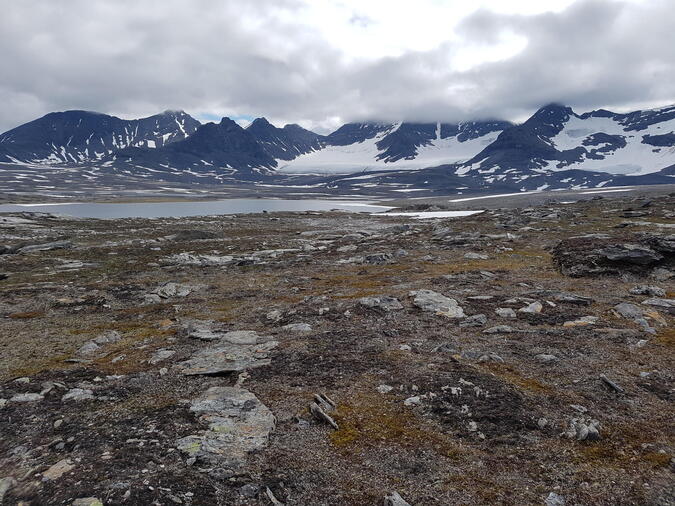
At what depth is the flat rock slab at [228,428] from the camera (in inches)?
346

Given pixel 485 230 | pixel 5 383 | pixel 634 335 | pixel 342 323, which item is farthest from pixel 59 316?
pixel 485 230

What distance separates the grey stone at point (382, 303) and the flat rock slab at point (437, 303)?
3.28 feet

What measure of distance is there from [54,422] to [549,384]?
43.7 ft

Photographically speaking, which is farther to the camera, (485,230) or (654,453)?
(485,230)

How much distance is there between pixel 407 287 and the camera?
24109 millimetres

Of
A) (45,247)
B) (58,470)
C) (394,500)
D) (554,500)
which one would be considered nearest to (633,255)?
(554,500)

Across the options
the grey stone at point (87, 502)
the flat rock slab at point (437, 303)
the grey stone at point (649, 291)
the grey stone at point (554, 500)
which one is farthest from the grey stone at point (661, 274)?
the grey stone at point (87, 502)

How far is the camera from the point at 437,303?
789 inches

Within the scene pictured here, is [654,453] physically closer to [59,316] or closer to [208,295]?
[208,295]

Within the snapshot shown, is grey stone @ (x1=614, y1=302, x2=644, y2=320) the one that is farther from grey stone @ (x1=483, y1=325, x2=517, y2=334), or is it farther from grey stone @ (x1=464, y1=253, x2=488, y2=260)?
grey stone @ (x1=464, y1=253, x2=488, y2=260)

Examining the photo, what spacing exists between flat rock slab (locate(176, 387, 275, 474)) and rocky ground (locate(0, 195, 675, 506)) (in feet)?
0.20

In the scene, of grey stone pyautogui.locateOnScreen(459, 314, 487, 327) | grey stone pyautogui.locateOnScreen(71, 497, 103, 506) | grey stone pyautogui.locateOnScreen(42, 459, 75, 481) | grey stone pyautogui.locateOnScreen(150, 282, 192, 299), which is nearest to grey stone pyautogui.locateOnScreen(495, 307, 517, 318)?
grey stone pyautogui.locateOnScreen(459, 314, 487, 327)

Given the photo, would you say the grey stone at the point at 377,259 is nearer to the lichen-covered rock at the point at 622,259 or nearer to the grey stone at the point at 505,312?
the lichen-covered rock at the point at 622,259

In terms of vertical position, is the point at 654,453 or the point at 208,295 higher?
the point at 654,453
